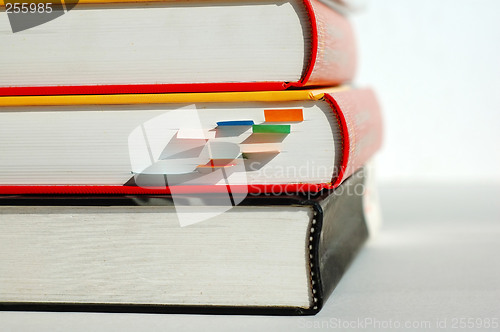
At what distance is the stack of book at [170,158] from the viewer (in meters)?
0.61

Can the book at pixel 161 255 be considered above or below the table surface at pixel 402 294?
above

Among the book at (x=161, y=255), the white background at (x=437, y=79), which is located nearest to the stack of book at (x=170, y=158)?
the book at (x=161, y=255)

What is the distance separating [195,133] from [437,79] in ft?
2.79

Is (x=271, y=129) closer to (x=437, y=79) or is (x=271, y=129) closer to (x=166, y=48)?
(x=166, y=48)

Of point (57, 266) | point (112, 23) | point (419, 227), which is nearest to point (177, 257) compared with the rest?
point (57, 266)

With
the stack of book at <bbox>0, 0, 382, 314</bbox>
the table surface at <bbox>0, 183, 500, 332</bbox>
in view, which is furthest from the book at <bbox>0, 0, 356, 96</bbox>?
the table surface at <bbox>0, 183, 500, 332</bbox>

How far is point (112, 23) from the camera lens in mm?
630

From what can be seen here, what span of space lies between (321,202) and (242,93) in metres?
0.11

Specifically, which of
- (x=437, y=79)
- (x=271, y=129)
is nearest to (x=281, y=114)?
(x=271, y=129)

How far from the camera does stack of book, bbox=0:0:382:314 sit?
0.61 metres

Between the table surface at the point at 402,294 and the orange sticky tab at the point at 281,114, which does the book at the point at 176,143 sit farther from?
the table surface at the point at 402,294

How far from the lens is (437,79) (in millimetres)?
1360

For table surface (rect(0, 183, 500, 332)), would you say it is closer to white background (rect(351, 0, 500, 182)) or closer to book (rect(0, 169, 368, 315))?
book (rect(0, 169, 368, 315))

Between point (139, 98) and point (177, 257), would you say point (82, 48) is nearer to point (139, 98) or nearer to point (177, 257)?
point (139, 98)
